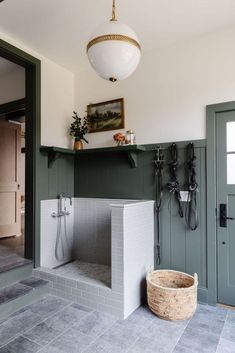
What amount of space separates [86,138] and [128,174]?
3.02 feet

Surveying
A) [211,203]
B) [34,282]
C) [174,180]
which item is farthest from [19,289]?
[211,203]

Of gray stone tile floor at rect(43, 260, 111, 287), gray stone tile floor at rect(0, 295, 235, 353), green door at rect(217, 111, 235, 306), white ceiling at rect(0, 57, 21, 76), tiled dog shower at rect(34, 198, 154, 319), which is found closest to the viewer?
gray stone tile floor at rect(0, 295, 235, 353)

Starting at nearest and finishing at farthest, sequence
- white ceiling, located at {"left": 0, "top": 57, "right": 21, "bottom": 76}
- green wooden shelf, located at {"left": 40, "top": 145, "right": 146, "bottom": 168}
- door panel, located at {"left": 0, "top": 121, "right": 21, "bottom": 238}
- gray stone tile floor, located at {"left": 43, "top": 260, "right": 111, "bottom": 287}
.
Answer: gray stone tile floor, located at {"left": 43, "top": 260, "right": 111, "bottom": 287}, green wooden shelf, located at {"left": 40, "top": 145, "right": 146, "bottom": 168}, white ceiling, located at {"left": 0, "top": 57, "right": 21, "bottom": 76}, door panel, located at {"left": 0, "top": 121, "right": 21, "bottom": 238}

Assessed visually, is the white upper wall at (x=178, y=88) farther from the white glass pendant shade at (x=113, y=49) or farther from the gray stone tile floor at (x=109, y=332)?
the gray stone tile floor at (x=109, y=332)

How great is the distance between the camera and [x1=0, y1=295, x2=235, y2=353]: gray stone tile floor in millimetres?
1981

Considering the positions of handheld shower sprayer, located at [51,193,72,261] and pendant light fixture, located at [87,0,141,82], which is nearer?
pendant light fixture, located at [87,0,141,82]

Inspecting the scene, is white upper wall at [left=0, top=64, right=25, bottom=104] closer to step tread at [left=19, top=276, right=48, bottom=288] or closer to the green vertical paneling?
the green vertical paneling

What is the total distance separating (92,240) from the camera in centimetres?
355

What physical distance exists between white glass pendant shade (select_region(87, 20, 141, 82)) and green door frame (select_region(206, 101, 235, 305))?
4.48 ft

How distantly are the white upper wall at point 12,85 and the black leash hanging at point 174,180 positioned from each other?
7.86ft

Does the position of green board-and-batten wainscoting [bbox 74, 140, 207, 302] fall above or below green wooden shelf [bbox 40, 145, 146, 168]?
below

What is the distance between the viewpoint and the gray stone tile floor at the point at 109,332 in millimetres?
1981

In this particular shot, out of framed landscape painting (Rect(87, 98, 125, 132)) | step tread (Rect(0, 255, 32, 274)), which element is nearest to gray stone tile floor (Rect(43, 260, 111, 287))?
step tread (Rect(0, 255, 32, 274))

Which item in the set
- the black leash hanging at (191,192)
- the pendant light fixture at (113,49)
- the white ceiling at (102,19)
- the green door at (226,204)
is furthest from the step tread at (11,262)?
the white ceiling at (102,19)
